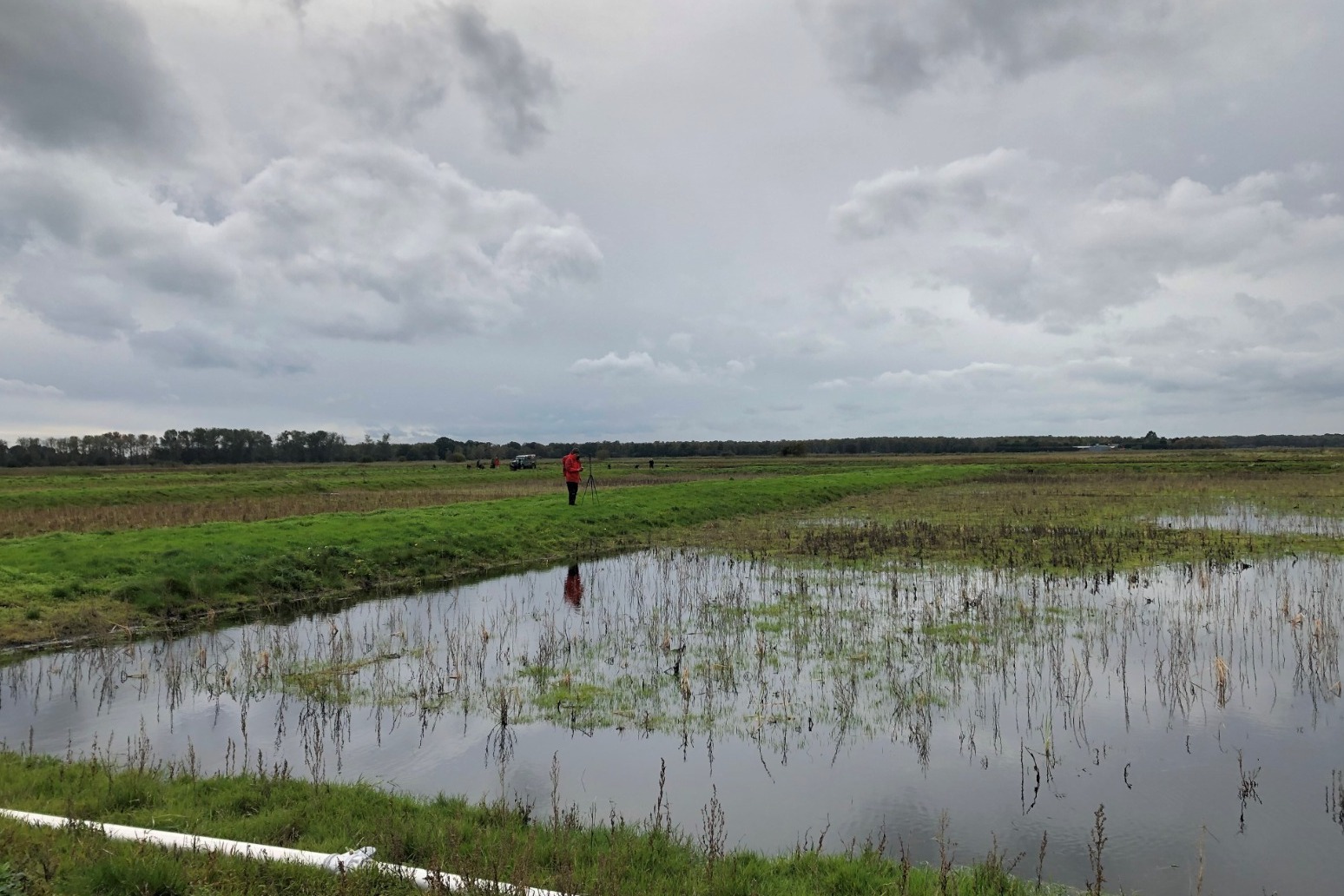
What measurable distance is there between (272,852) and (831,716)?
6.73m

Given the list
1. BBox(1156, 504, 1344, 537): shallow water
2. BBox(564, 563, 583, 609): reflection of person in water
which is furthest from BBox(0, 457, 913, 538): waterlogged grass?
BBox(1156, 504, 1344, 537): shallow water

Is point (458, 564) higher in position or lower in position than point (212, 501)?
lower

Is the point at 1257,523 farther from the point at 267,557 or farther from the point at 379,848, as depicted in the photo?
the point at 267,557

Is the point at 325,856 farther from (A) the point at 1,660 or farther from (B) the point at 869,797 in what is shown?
(A) the point at 1,660

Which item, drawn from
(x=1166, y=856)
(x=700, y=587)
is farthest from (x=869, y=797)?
(x=700, y=587)

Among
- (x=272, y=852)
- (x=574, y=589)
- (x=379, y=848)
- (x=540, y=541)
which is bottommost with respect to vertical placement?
(x=574, y=589)

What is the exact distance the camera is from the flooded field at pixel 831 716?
730 cm

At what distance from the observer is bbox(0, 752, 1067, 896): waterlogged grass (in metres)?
5.50

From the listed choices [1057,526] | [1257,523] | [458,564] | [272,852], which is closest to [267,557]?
[458,564]

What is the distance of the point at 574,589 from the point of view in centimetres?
2031

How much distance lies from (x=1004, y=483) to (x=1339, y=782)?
196ft

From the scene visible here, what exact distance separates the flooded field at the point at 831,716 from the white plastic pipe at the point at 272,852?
71.2 inches

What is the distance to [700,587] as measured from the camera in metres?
19.5

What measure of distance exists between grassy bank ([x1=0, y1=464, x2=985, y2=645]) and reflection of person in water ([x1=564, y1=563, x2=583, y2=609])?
284cm
